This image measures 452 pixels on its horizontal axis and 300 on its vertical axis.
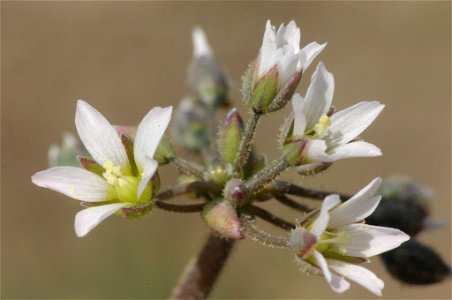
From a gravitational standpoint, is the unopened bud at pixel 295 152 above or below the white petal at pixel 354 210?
above

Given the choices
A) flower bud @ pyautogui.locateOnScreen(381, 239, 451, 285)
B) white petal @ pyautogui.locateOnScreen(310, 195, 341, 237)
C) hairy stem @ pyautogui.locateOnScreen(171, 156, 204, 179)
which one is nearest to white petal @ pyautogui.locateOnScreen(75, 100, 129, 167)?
hairy stem @ pyautogui.locateOnScreen(171, 156, 204, 179)

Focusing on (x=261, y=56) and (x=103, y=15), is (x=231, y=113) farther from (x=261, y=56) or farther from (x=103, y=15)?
(x=103, y=15)

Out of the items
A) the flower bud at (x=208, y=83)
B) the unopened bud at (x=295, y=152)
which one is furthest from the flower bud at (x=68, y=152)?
the unopened bud at (x=295, y=152)

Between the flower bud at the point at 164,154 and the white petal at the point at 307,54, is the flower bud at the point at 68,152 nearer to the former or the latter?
the flower bud at the point at 164,154

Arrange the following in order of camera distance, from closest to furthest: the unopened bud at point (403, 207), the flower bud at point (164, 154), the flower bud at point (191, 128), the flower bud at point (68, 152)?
the flower bud at point (164, 154)
the unopened bud at point (403, 207)
the flower bud at point (68, 152)
the flower bud at point (191, 128)

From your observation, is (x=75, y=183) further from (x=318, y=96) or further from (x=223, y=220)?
(x=318, y=96)

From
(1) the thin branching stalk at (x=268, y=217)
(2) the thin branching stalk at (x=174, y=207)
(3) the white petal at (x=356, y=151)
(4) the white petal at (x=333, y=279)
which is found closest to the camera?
(4) the white petal at (x=333, y=279)

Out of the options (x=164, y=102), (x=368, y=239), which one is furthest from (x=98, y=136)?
(x=164, y=102)

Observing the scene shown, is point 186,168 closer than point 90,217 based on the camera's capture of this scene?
No
